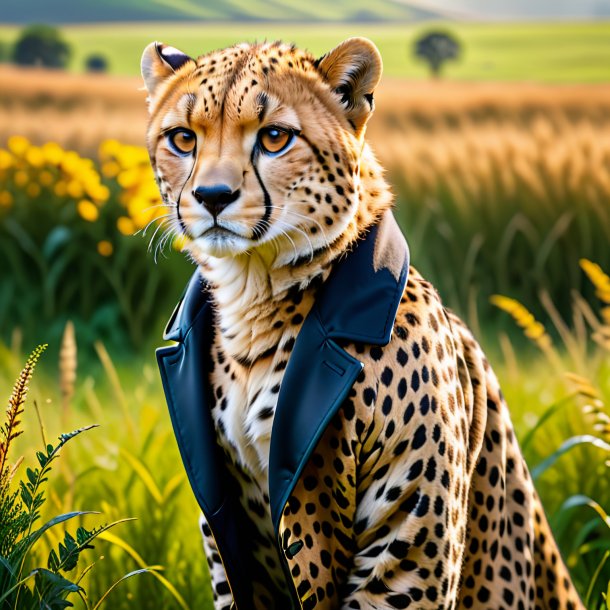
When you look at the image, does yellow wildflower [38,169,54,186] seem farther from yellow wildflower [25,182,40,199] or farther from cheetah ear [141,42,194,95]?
cheetah ear [141,42,194,95]

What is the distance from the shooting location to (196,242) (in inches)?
94.2

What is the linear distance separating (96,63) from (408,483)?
641cm

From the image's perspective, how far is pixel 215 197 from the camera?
2258 millimetres

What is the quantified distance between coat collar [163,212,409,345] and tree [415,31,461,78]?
248 inches

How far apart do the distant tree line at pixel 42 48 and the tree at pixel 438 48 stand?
109 inches

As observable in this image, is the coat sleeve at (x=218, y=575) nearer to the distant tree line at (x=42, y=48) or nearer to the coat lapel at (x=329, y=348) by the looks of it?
the coat lapel at (x=329, y=348)

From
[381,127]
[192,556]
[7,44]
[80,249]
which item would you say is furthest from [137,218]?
[7,44]

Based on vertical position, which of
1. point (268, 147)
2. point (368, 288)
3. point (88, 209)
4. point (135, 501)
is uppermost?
point (88, 209)

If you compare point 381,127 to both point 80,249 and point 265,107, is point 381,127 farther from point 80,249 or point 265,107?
point 265,107

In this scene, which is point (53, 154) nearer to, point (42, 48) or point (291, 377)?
point (42, 48)

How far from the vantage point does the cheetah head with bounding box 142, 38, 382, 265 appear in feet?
7.55

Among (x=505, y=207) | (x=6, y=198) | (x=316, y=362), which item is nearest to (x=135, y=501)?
(x=316, y=362)

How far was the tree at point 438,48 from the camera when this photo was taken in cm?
859

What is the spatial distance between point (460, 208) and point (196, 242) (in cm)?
368
